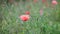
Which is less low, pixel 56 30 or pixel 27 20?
pixel 27 20

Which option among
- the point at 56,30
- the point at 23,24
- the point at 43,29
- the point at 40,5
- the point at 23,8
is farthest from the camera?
the point at 40,5

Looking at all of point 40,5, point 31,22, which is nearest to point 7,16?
point 31,22

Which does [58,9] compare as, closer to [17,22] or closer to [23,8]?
[23,8]

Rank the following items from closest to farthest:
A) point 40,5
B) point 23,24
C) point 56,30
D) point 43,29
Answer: point 43,29, point 23,24, point 56,30, point 40,5

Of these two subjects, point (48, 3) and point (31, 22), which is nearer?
point (31, 22)

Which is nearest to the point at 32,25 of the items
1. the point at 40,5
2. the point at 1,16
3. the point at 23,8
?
the point at 1,16

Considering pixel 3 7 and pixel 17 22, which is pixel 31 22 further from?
pixel 3 7

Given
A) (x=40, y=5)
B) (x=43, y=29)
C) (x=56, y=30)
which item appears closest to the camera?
(x=43, y=29)

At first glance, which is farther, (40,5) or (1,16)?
(40,5)

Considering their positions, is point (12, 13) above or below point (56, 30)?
above
